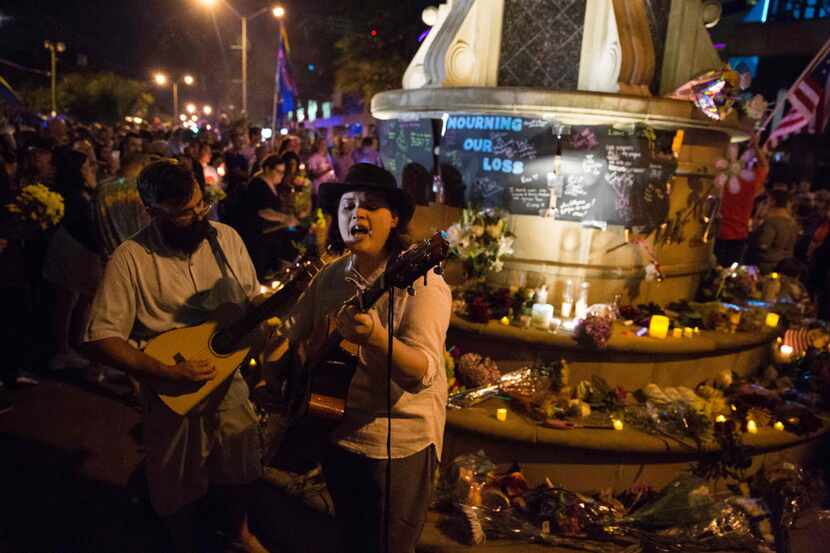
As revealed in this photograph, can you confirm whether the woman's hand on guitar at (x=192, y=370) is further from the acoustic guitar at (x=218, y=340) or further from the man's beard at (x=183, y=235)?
the man's beard at (x=183, y=235)

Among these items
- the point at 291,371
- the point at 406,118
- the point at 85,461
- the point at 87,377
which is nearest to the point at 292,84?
the point at 406,118

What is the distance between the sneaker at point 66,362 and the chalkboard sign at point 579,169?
498 centimetres

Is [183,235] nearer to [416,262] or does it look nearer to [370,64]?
[416,262]

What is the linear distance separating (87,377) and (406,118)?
15.3 ft

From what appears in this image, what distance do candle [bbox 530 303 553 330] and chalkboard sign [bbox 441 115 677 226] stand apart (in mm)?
1044

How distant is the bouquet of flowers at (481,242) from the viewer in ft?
19.2

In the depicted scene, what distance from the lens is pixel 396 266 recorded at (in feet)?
6.77

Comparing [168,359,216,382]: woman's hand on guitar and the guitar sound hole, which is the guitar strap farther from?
[168,359,216,382]: woman's hand on guitar

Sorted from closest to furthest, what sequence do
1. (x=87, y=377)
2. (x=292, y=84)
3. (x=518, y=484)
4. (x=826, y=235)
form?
(x=518, y=484) < (x=87, y=377) < (x=826, y=235) < (x=292, y=84)

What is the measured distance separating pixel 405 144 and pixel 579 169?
2271 millimetres

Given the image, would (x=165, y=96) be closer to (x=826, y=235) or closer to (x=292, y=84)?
(x=292, y=84)

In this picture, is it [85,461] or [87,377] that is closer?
[85,461]

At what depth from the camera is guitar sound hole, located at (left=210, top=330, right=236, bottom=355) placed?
10.1 ft

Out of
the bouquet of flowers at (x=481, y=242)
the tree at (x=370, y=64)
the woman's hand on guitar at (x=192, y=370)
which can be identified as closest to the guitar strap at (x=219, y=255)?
the woman's hand on guitar at (x=192, y=370)
